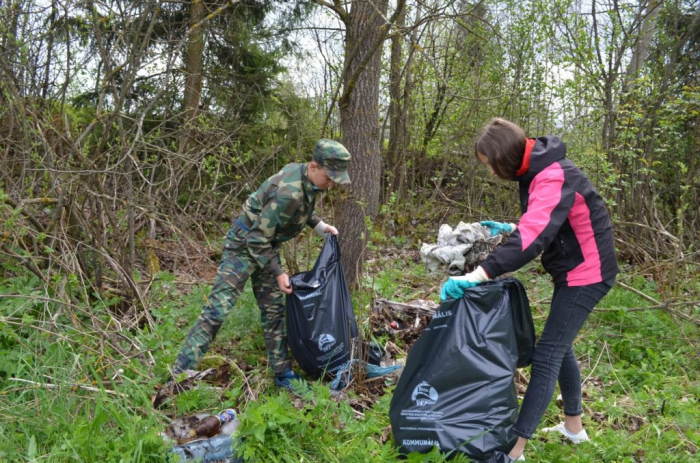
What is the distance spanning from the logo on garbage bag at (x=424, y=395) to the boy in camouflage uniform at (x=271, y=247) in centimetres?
109

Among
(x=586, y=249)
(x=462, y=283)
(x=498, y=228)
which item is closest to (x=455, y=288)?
(x=462, y=283)

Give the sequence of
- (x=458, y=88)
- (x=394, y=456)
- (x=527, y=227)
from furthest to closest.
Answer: (x=458, y=88) → (x=394, y=456) → (x=527, y=227)

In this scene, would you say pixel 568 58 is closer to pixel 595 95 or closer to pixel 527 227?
pixel 595 95

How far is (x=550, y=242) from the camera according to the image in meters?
2.34

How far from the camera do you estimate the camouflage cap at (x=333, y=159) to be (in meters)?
3.14

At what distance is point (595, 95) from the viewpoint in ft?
21.1

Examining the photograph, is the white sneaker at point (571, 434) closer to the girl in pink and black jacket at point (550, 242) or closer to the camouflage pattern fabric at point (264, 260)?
the girl in pink and black jacket at point (550, 242)

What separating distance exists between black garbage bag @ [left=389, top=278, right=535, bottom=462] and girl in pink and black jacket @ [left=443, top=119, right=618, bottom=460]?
0.40 ft

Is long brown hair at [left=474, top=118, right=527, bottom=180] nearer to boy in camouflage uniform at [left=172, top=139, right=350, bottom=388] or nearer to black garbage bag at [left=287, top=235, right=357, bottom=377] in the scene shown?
boy in camouflage uniform at [left=172, top=139, right=350, bottom=388]

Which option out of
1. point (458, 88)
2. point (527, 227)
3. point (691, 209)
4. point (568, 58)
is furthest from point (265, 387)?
point (458, 88)

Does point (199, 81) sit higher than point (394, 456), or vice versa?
point (199, 81)

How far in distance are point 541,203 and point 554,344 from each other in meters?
0.72

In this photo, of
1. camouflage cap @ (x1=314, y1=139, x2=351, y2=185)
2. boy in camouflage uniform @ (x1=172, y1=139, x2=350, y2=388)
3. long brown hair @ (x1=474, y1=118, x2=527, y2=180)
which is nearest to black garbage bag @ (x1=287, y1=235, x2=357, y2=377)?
boy in camouflage uniform @ (x1=172, y1=139, x2=350, y2=388)

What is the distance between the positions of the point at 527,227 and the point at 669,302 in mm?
2844
